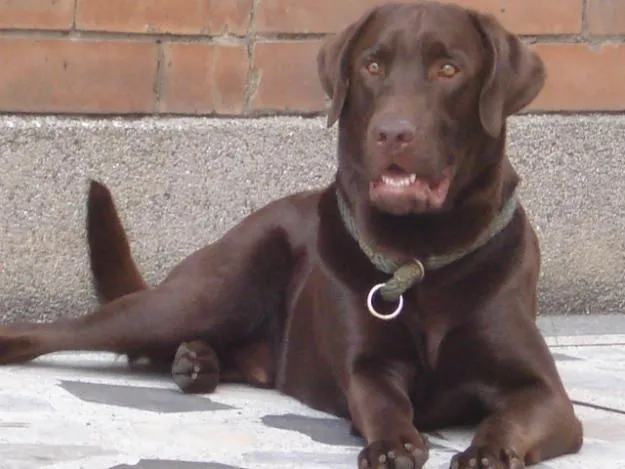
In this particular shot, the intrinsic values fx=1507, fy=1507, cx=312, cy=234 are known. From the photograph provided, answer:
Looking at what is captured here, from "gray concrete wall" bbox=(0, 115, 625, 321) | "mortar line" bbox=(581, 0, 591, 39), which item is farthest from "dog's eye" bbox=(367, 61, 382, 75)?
"mortar line" bbox=(581, 0, 591, 39)

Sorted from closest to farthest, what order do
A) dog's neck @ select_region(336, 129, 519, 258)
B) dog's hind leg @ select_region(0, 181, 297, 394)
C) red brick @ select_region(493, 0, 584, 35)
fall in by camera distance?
dog's neck @ select_region(336, 129, 519, 258)
dog's hind leg @ select_region(0, 181, 297, 394)
red brick @ select_region(493, 0, 584, 35)

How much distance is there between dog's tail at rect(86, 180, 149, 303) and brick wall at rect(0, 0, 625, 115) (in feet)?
1.16

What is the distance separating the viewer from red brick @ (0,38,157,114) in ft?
13.6

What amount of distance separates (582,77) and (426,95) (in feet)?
5.73

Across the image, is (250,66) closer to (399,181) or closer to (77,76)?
(77,76)

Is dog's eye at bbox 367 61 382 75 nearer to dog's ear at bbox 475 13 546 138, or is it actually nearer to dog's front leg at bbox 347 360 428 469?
dog's ear at bbox 475 13 546 138

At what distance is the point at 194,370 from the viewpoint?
3504 mm

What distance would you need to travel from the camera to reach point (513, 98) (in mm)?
3109

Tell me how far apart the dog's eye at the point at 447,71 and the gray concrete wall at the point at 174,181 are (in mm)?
1363

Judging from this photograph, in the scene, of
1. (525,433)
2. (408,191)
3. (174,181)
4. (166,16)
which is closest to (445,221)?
(408,191)

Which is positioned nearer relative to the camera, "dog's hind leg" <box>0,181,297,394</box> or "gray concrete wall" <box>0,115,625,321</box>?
"dog's hind leg" <box>0,181,297,394</box>

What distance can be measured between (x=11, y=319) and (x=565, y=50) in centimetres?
183

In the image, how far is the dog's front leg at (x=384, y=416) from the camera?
2.63 meters

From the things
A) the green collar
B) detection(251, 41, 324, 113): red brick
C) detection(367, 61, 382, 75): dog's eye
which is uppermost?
detection(367, 61, 382, 75): dog's eye
